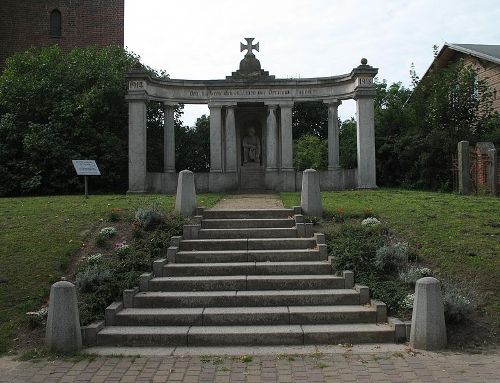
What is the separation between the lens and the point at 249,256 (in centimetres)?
988

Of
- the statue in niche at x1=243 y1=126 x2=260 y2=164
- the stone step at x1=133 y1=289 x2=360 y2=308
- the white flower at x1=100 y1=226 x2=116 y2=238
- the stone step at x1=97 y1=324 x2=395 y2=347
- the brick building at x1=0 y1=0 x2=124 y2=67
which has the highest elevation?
the brick building at x1=0 y1=0 x2=124 y2=67

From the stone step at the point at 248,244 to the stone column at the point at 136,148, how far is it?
11.0m

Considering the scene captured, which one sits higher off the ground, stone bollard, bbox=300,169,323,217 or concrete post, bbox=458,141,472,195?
concrete post, bbox=458,141,472,195

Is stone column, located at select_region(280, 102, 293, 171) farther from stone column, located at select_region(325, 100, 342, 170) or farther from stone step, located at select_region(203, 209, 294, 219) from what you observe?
stone step, located at select_region(203, 209, 294, 219)

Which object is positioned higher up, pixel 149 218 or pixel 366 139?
pixel 366 139

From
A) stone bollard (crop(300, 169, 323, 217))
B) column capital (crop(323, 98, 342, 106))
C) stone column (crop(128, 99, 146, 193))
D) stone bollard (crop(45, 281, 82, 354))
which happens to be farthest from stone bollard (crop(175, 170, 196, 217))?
column capital (crop(323, 98, 342, 106))

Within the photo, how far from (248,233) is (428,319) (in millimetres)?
4697

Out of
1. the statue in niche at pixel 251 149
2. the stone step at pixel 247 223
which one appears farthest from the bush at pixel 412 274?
the statue in niche at pixel 251 149

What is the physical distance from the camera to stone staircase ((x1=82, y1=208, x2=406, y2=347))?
742 cm

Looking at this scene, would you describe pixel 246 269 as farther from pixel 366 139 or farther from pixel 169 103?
pixel 169 103

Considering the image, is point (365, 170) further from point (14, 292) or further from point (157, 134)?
point (14, 292)

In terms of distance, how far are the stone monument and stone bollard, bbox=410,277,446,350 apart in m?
14.2

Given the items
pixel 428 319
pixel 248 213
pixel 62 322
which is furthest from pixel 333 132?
pixel 62 322

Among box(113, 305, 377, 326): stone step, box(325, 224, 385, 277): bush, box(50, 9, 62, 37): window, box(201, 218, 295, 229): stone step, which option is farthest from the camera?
box(50, 9, 62, 37): window
